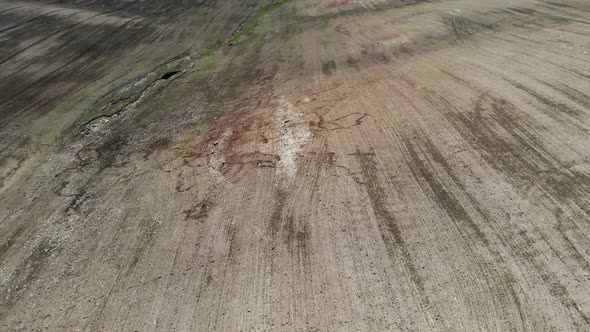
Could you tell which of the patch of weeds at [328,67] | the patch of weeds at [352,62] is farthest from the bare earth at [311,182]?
the patch of weeds at [328,67]

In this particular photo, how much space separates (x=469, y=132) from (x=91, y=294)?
20.3 feet

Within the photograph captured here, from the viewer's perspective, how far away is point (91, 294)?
4.98 m

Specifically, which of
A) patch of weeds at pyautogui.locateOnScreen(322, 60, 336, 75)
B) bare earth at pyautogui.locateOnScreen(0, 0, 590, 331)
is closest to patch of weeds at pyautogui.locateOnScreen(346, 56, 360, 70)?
bare earth at pyautogui.locateOnScreen(0, 0, 590, 331)

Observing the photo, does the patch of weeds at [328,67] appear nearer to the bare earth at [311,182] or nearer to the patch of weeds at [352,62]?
the bare earth at [311,182]

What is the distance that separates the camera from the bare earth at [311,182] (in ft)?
15.2

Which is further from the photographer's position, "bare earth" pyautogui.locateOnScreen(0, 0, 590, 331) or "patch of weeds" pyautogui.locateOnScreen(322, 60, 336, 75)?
"patch of weeds" pyautogui.locateOnScreen(322, 60, 336, 75)

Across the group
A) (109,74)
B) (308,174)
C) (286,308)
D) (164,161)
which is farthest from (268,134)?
(109,74)

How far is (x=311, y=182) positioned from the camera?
6.21m

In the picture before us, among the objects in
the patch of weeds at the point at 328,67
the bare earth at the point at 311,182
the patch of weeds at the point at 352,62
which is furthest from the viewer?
the patch of weeds at the point at 352,62

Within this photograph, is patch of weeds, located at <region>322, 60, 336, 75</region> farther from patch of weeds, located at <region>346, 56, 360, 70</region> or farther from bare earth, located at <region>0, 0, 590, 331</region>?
patch of weeds, located at <region>346, 56, 360, 70</region>

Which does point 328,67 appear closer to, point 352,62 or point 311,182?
point 352,62

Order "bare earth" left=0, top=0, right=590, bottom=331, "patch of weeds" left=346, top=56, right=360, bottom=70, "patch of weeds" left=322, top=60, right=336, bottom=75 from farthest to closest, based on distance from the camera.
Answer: "patch of weeds" left=346, top=56, right=360, bottom=70 → "patch of weeds" left=322, top=60, right=336, bottom=75 → "bare earth" left=0, top=0, right=590, bottom=331

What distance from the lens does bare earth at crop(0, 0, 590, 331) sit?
4.63 m

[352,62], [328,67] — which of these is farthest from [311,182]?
[352,62]
